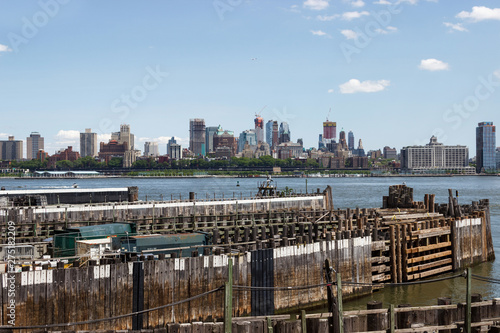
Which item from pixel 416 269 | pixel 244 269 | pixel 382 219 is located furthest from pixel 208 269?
pixel 382 219

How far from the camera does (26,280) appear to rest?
62.2ft

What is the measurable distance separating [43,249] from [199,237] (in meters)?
8.35

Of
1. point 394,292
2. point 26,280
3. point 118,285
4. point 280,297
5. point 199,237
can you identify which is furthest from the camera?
point 394,292

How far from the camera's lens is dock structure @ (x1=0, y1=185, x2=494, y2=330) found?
64.5ft

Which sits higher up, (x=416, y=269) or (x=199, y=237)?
(x=199, y=237)

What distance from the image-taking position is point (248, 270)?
24016mm

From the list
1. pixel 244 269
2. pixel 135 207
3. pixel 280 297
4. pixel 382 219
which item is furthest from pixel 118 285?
pixel 135 207

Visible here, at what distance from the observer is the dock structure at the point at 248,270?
1967cm

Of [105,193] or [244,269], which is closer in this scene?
[244,269]

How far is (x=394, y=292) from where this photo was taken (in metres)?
31.3

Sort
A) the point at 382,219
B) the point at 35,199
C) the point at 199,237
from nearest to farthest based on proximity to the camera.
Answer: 1. the point at 199,237
2. the point at 382,219
3. the point at 35,199

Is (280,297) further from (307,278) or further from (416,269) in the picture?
(416,269)

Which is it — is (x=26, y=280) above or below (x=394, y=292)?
above

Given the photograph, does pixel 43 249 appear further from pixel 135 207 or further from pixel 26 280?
pixel 135 207
